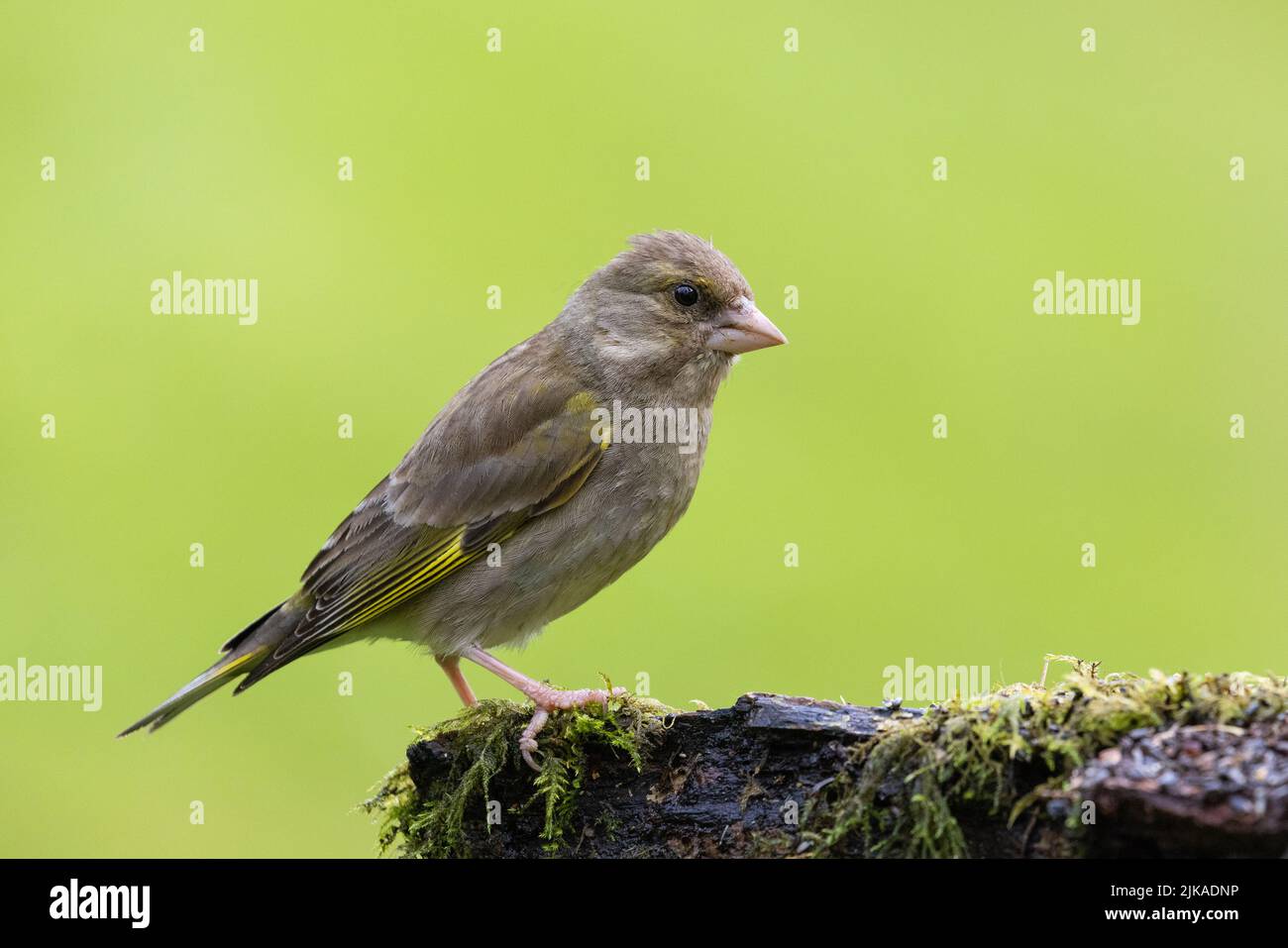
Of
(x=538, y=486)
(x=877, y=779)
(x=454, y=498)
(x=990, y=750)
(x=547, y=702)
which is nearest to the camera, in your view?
(x=990, y=750)

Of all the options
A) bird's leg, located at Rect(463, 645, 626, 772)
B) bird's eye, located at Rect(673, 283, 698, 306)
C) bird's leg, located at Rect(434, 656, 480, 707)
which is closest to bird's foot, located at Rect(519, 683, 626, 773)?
bird's leg, located at Rect(463, 645, 626, 772)

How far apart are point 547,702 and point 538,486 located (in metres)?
1.29

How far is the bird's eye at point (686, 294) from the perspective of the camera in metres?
6.84

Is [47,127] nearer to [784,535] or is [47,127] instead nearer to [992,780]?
[784,535]

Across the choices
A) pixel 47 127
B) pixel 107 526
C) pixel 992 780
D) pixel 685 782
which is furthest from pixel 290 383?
pixel 992 780

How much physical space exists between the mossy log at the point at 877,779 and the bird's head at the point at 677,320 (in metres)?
1.97

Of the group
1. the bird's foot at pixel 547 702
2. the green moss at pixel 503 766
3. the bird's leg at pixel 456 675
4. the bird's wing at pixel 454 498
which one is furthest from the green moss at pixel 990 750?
the bird's leg at pixel 456 675

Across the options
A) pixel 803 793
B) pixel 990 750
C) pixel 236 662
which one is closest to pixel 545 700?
pixel 803 793

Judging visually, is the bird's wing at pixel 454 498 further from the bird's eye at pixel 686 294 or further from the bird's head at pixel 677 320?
the bird's eye at pixel 686 294

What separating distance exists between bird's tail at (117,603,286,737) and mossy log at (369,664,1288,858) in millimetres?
1305

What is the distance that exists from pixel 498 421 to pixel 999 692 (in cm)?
297

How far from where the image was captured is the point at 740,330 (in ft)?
22.3

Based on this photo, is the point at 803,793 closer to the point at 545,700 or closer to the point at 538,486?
the point at 545,700

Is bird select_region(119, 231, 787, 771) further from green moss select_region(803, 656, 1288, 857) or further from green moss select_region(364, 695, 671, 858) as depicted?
green moss select_region(803, 656, 1288, 857)
